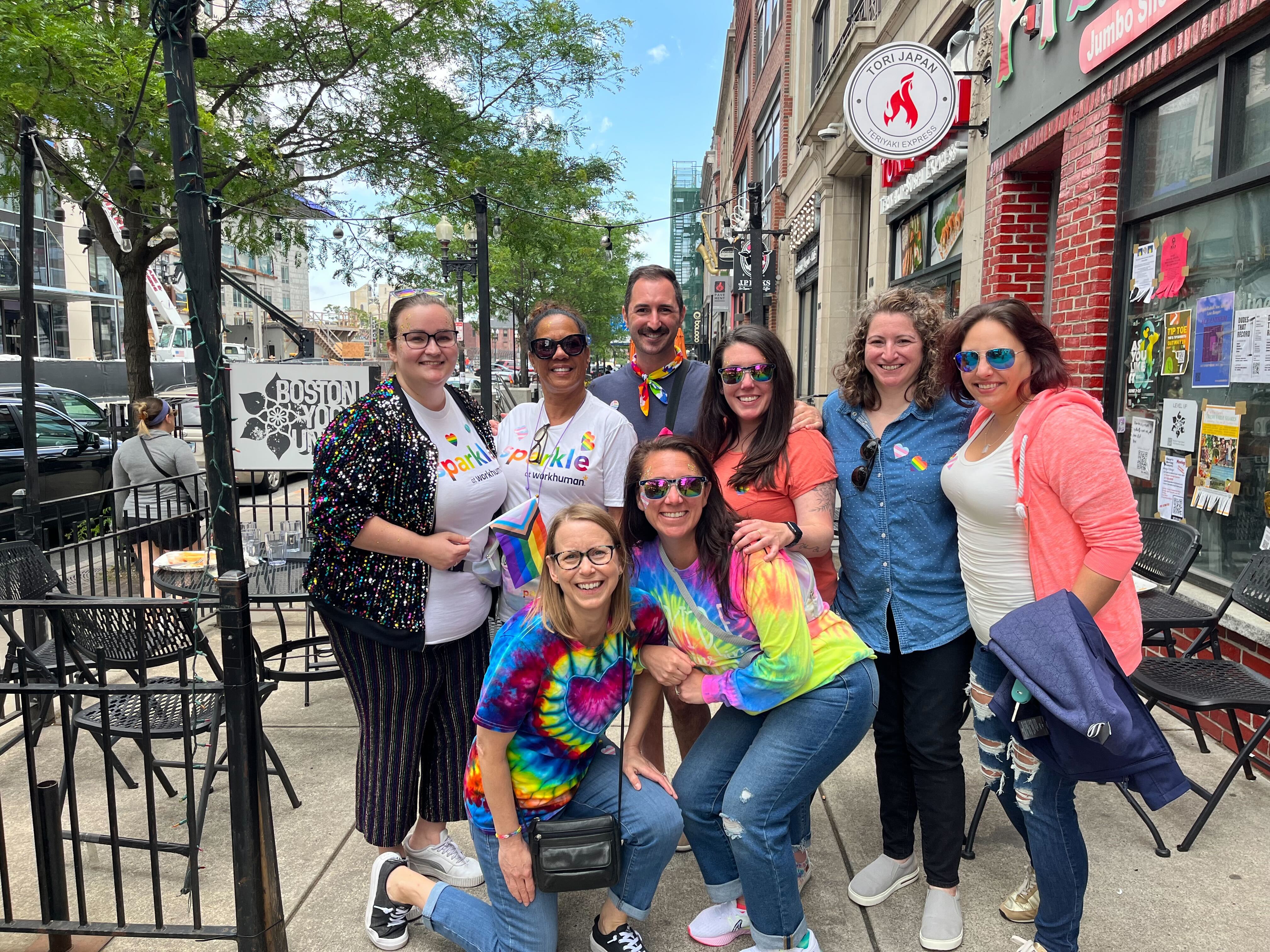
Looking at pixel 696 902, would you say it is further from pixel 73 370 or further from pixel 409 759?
pixel 73 370

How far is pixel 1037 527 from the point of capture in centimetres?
238

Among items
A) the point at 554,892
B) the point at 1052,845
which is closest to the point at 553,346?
the point at 554,892

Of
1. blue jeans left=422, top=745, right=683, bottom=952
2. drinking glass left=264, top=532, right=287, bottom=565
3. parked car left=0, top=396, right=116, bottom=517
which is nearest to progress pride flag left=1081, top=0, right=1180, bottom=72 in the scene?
blue jeans left=422, top=745, right=683, bottom=952

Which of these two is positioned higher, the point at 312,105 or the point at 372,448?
the point at 312,105

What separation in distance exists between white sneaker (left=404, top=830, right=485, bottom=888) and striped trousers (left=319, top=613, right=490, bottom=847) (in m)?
0.24

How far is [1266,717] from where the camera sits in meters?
3.27

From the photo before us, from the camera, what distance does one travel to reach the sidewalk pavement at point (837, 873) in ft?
9.01

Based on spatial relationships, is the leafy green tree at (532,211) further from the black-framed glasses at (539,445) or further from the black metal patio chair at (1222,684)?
the black metal patio chair at (1222,684)

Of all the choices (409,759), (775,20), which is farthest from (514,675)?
(775,20)

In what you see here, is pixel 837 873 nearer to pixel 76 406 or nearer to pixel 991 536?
pixel 991 536

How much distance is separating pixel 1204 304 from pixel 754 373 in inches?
125

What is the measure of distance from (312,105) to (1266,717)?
33.6 ft

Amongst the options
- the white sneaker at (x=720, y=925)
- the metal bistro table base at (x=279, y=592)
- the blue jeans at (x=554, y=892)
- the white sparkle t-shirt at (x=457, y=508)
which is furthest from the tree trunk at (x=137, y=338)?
the white sneaker at (x=720, y=925)

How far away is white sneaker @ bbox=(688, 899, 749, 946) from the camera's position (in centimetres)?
271
